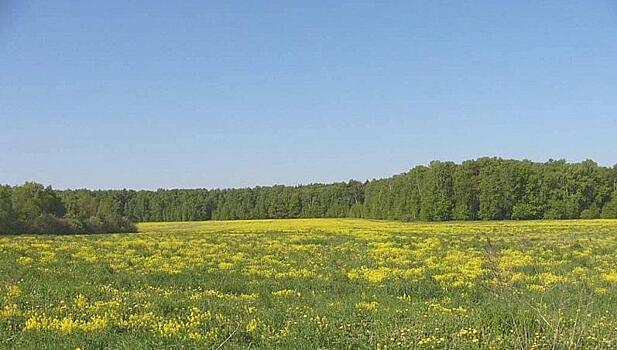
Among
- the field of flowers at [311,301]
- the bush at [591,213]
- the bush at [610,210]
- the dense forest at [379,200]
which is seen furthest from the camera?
the bush at [591,213]

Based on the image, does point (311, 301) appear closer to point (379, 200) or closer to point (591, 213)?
point (591, 213)

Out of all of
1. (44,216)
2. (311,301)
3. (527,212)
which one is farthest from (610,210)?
(311,301)

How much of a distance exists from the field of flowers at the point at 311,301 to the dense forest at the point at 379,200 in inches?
1917

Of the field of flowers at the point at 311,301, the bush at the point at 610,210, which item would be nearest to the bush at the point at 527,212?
the bush at the point at 610,210

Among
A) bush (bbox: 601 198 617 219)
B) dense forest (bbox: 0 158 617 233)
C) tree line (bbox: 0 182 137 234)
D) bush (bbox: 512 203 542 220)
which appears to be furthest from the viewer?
bush (bbox: 512 203 542 220)

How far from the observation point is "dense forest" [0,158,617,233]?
2721 inches

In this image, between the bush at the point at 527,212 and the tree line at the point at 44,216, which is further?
the bush at the point at 527,212

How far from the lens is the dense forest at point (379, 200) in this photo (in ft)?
227

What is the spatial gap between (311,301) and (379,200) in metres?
96.6

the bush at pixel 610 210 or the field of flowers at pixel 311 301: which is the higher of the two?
the bush at pixel 610 210

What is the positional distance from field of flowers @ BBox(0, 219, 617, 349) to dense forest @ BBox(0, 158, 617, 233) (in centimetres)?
4869

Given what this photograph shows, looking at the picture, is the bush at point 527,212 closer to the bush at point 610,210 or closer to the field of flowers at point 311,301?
the bush at point 610,210

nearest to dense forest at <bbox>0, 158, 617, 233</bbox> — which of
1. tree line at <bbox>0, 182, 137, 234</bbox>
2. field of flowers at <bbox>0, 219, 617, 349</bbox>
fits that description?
tree line at <bbox>0, 182, 137, 234</bbox>

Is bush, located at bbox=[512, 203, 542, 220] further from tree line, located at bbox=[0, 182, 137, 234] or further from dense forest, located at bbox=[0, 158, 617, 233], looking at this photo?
tree line, located at bbox=[0, 182, 137, 234]
